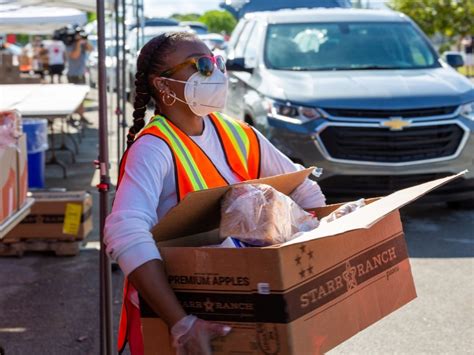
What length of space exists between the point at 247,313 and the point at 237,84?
23.8 feet

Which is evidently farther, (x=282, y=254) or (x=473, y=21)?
(x=473, y=21)

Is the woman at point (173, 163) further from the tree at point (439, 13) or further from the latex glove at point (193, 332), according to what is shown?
the tree at point (439, 13)

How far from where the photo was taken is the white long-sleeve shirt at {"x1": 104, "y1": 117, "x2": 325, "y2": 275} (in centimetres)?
249

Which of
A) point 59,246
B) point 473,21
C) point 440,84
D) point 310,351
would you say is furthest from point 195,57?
point 473,21

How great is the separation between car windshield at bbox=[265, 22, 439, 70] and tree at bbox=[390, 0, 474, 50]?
2489 centimetres

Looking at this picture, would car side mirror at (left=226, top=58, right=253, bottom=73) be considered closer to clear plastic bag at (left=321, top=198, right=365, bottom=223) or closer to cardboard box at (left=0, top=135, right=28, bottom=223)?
cardboard box at (left=0, top=135, right=28, bottom=223)

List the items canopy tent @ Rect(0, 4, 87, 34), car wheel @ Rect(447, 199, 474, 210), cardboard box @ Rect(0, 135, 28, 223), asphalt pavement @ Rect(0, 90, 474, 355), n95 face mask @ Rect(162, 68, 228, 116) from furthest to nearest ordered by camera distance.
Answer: car wheel @ Rect(447, 199, 474, 210) < canopy tent @ Rect(0, 4, 87, 34) < asphalt pavement @ Rect(0, 90, 474, 355) < cardboard box @ Rect(0, 135, 28, 223) < n95 face mask @ Rect(162, 68, 228, 116)

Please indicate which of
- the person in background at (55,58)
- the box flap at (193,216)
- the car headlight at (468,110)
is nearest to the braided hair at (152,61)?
the box flap at (193,216)

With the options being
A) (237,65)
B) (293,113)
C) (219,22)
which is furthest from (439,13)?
(219,22)

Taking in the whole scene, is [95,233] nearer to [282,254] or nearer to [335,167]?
[335,167]

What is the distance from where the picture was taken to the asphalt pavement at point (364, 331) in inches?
207

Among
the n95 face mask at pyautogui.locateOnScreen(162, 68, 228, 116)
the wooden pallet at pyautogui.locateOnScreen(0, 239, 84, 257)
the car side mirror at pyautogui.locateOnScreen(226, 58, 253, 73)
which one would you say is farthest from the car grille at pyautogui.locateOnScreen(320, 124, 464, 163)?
the n95 face mask at pyautogui.locateOnScreen(162, 68, 228, 116)

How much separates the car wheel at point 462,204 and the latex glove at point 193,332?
22.1 feet

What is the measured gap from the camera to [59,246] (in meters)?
7.16
